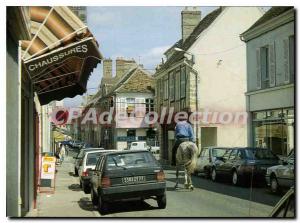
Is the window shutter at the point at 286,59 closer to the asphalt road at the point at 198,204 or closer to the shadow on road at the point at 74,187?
the asphalt road at the point at 198,204

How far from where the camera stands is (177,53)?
26.9 m

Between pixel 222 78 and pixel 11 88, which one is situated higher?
pixel 222 78

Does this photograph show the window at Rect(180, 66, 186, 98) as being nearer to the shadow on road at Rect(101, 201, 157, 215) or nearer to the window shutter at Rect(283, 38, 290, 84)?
the window shutter at Rect(283, 38, 290, 84)

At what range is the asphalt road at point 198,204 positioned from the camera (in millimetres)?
10566

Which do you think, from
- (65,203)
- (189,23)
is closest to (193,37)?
(189,23)

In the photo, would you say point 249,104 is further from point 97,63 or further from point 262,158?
point 97,63

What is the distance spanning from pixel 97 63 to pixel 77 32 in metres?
1.91

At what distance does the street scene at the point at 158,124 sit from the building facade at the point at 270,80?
54mm

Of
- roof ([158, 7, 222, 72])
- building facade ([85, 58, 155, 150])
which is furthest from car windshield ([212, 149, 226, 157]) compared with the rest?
roof ([158, 7, 222, 72])

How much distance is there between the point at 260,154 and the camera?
51.9ft

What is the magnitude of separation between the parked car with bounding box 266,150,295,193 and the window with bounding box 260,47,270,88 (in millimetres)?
6410

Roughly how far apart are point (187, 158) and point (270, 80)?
21.0ft

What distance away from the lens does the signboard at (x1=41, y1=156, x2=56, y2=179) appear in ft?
52.5

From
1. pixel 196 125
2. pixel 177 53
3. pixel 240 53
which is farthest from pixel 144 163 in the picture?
pixel 177 53
